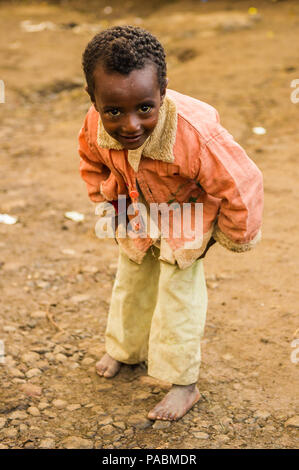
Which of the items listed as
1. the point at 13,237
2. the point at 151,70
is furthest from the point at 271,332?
the point at 13,237

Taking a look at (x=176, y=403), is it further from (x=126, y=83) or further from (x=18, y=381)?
(x=126, y=83)

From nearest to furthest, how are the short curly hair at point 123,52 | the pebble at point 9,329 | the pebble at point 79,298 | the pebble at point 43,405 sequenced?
the short curly hair at point 123,52 → the pebble at point 43,405 → the pebble at point 9,329 → the pebble at point 79,298

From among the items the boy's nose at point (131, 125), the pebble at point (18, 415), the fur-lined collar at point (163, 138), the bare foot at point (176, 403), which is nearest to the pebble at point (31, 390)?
the pebble at point (18, 415)

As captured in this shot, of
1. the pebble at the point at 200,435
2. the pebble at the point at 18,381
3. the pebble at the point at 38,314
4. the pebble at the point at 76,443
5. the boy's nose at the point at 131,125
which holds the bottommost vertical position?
the pebble at the point at 38,314

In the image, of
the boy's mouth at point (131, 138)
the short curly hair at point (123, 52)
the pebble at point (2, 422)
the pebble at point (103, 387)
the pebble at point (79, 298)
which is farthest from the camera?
the pebble at point (79, 298)

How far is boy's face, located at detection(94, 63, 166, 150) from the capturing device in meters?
1.70

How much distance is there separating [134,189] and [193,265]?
1.13ft

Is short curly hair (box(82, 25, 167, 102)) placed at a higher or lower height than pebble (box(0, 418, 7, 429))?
higher

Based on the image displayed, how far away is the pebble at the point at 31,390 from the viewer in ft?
7.75

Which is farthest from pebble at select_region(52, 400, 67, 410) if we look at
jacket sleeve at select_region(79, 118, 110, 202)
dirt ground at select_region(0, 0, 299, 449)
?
jacket sleeve at select_region(79, 118, 110, 202)

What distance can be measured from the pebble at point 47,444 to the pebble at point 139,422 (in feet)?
0.92

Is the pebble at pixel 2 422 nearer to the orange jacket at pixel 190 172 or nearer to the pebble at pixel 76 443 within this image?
the pebble at pixel 76 443

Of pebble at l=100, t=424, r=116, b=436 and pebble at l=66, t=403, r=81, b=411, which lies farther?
pebble at l=66, t=403, r=81, b=411

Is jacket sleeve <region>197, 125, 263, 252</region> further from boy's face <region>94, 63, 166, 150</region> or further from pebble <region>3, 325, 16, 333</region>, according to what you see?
pebble <region>3, 325, 16, 333</region>
